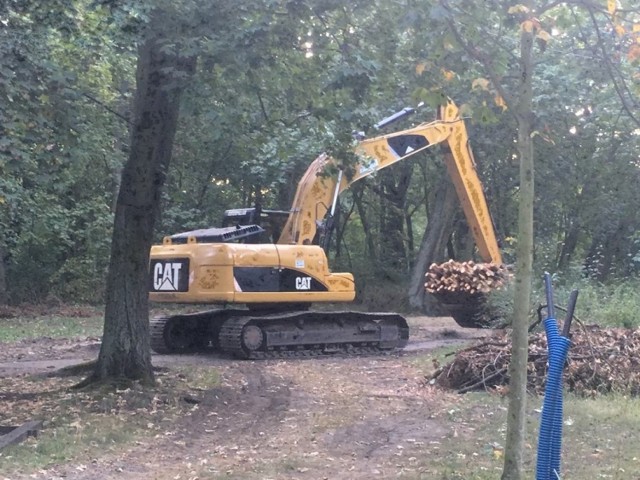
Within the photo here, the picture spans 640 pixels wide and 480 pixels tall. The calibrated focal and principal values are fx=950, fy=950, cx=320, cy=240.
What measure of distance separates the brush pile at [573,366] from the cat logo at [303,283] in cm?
383

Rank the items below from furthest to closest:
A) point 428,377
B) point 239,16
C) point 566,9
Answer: point 428,377, point 239,16, point 566,9

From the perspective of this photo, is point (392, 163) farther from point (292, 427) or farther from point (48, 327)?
point (48, 327)

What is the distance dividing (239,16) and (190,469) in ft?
15.2

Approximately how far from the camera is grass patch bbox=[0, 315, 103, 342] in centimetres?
2062

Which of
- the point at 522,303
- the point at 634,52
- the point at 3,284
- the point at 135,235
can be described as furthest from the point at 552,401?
the point at 3,284

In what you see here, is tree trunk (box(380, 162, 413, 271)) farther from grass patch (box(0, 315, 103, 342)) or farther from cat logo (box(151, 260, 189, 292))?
cat logo (box(151, 260, 189, 292))

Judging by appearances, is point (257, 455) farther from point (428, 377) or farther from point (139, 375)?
point (428, 377)

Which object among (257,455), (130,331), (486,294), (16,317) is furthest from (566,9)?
(16,317)

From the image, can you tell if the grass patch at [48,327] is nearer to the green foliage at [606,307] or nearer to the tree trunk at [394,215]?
the green foliage at [606,307]

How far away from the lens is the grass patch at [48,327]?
67.7 feet

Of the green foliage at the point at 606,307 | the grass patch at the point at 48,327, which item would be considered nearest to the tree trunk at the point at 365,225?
the grass patch at the point at 48,327

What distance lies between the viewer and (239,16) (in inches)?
390

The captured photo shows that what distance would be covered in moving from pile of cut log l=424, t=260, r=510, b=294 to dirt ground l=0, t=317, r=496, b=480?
8.87 ft

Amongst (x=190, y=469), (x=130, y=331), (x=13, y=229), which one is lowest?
(x=190, y=469)
